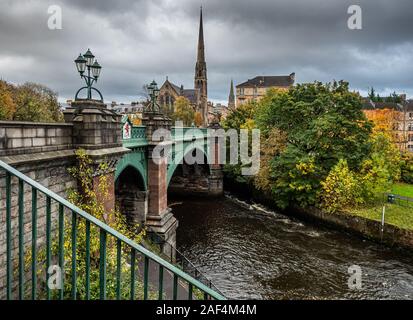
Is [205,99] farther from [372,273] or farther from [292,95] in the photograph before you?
[372,273]

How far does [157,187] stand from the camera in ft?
58.5

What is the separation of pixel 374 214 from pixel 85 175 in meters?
20.9

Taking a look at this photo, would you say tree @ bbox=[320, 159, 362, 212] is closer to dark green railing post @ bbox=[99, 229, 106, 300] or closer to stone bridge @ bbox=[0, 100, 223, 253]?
stone bridge @ bbox=[0, 100, 223, 253]

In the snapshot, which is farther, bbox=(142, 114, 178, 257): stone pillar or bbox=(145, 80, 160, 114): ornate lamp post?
Result: bbox=(142, 114, 178, 257): stone pillar

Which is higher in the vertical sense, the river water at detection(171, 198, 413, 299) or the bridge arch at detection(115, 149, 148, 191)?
the bridge arch at detection(115, 149, 148, 191)

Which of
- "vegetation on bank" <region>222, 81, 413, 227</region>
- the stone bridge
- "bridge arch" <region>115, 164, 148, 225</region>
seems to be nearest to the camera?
the stone bridge

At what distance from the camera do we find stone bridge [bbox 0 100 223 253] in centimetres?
744

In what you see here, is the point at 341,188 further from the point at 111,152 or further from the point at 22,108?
the point at 22,108

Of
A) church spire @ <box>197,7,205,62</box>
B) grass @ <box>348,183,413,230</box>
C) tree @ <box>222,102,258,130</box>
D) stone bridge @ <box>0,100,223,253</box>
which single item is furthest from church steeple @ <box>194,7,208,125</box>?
grass @ <box>348,183,413,230</box>

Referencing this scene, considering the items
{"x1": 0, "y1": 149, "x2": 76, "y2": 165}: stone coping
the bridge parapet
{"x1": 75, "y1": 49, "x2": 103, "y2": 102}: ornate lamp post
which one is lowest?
{"x1": 0, "y1": 149, "x2": 76, "y2": 165}: stone coping

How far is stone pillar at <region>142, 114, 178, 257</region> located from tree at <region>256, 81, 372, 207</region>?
40.0 ft

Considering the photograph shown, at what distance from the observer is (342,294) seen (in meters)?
15.4

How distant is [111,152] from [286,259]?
13.2m

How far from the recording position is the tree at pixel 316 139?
25.6 metres
